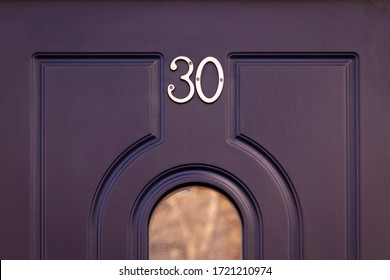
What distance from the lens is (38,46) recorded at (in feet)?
4.61

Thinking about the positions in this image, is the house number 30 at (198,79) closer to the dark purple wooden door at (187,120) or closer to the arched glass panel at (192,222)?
the dark purple wooden door at (187,120)

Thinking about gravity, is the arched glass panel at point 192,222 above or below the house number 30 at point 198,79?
below

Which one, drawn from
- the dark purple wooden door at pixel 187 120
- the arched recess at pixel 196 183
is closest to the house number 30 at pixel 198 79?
the dark purple wooden door at pixel 187 120

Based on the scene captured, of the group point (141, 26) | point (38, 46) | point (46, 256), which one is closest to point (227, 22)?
point (141, 26)

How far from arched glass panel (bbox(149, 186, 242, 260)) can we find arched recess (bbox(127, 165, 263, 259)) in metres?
0.01

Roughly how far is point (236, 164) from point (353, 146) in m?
0.25

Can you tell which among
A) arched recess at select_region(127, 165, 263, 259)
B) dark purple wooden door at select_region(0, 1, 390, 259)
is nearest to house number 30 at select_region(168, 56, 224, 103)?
dark purple wooden door at select_region(0, 1, 390, 259)

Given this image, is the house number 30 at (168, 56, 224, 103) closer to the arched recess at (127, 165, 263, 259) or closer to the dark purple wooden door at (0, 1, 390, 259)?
the dark purple wooden door at (0, 1, 390, 259)

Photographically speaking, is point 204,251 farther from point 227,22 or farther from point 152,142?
point 227,22

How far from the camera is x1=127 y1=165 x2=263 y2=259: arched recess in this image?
1.39 metres

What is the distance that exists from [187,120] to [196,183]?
13 cm

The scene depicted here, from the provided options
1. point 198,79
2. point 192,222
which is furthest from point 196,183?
point 198,79

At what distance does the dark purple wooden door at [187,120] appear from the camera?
1.39m

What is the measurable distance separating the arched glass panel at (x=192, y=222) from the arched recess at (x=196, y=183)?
1cm
